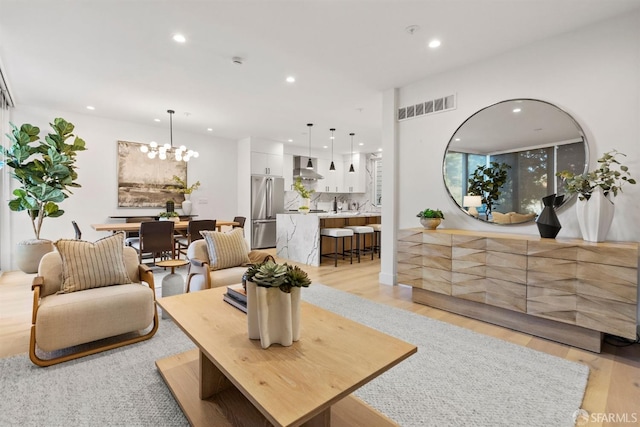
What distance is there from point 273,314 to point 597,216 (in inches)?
106

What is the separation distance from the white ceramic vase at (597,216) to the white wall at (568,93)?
262 mm

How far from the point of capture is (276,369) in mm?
1231

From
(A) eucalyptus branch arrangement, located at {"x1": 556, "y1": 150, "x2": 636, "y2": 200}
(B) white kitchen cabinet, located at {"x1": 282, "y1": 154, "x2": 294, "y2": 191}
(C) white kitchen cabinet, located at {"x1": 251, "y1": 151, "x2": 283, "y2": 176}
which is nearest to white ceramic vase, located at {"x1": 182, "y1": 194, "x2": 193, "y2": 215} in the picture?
(C) white kitchen cabinet, located at {"x1": 251, "y1": 151, "x2": 283, "y2": 176}

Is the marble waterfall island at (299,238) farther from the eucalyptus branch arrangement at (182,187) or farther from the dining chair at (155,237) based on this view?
the dining chair at (155,237)

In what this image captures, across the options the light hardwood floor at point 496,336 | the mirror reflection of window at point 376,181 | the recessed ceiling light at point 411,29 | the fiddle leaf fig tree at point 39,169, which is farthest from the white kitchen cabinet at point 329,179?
the recessed ceiling light at point 411,29

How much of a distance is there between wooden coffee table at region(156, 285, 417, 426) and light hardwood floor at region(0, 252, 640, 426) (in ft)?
3.68

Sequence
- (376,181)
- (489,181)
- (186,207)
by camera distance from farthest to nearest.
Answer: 1. (376,181)
2. (186,207)
3. (489,181)

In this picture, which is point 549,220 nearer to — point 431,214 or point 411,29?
point 431,214

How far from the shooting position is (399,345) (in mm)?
1428

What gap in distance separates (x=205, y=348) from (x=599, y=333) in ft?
9.31

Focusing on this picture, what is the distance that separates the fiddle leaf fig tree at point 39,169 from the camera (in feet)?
14.1

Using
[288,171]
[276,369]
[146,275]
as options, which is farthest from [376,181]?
[276,369]

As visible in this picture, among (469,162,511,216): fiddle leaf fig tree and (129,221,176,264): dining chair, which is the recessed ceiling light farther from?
(129,221,176,264): dining chair

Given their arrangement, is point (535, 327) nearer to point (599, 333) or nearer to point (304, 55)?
point (599, 333)
